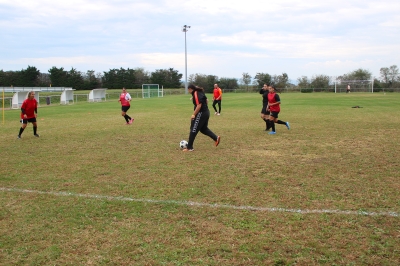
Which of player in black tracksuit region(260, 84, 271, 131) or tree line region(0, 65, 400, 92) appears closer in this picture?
player in black tracksuit region(260, 84, 271, 131)

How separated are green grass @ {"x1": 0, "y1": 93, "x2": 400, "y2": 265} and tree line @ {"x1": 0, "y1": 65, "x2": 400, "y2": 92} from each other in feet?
200

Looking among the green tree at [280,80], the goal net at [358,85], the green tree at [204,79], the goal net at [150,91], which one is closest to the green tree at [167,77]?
the green tree at [204,79]

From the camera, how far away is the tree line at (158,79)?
66.8m

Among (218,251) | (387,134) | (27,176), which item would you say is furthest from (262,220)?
(387,134)

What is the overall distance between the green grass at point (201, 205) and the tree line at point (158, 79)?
200 feet

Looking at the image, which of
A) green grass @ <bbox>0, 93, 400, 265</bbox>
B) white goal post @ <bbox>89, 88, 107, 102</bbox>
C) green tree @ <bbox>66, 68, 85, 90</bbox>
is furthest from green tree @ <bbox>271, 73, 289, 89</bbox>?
green grass @ <bbox>0, 93, 400, 265</bbox>

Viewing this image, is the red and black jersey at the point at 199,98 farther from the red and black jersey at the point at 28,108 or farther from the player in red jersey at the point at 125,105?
the player in red jersey at the point at 125,105

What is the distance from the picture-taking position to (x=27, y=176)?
7.09m

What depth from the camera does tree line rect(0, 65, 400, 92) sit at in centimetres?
6681

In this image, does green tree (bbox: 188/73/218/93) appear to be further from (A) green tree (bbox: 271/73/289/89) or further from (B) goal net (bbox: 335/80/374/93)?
(B) goal net (bbox: 335/80/374/93)

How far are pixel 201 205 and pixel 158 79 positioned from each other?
282 ft

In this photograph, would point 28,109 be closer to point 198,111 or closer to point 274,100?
point 198,111

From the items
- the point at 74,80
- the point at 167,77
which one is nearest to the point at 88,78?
the point at 74,80

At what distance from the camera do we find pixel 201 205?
528 cm
